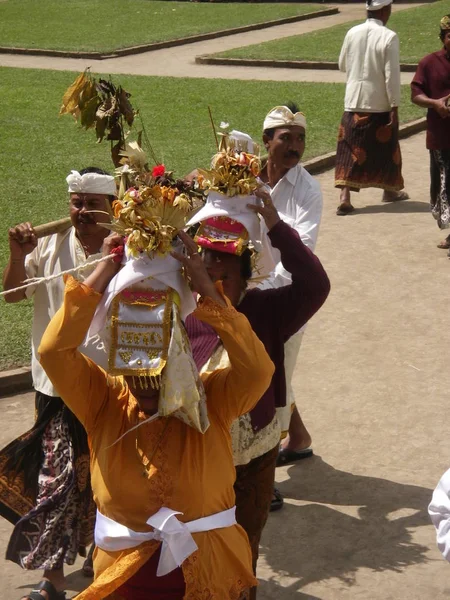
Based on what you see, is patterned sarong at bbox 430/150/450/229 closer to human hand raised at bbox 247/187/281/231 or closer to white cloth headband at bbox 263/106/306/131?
white cloth headband at bbox 263/106/306/131

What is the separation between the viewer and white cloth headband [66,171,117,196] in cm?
576

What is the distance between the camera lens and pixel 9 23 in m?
27.5

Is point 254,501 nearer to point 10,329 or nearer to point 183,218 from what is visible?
point 183,218

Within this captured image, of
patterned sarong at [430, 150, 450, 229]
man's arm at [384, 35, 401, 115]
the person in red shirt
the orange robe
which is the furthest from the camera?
man's arm at [384, 35, 401, 115]

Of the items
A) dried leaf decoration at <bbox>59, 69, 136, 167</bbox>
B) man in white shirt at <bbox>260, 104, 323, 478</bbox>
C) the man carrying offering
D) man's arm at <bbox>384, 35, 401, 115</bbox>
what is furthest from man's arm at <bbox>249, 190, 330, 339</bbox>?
man's arm at <bbox>384, 35, 401, 115</bbox>

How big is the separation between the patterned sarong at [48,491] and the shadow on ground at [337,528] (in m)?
0.96

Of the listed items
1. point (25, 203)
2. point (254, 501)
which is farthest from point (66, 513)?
point (25, 203)

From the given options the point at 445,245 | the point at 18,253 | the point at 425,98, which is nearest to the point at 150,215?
the point at 18,253

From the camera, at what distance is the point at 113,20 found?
27.9 m

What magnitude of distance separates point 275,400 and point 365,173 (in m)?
7.71

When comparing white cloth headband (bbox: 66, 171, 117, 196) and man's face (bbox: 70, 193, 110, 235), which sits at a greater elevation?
white cloth headband (bbox: 66, 171, 117, 196)

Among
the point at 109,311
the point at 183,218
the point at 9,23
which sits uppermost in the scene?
the point at 183,218

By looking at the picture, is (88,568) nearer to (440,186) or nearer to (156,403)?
(156,403)

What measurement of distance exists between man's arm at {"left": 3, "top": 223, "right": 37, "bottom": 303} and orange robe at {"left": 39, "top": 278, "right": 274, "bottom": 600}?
115 cm
